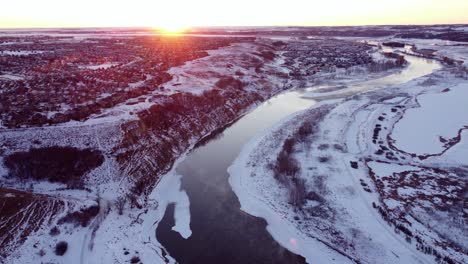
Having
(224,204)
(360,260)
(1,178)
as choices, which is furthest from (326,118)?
(1,178)

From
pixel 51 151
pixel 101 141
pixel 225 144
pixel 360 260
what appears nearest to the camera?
pixel 360 260

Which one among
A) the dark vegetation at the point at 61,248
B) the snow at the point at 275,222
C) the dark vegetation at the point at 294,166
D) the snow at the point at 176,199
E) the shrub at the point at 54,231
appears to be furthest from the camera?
the dark vegetation at the point at 294,166

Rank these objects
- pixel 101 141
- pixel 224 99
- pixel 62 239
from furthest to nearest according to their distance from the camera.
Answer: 1. pixel 224 99
2. pixel 101 141
3. pixel 62 239

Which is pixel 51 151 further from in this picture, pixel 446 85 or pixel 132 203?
pixel 446 85

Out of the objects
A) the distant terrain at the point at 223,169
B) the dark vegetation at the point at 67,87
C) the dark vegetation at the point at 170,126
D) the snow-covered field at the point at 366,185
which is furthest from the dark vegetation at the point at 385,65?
the dark vegetation at the point at 67,87

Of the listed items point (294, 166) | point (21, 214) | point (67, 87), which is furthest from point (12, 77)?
point (294, 166)

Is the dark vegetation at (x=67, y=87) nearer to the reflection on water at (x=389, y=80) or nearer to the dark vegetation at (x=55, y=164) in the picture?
the dark vegetation at (x=55, y=164)
